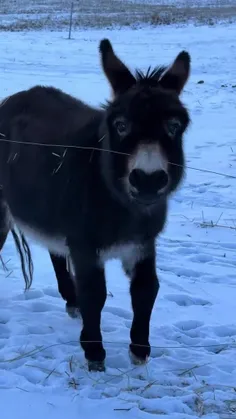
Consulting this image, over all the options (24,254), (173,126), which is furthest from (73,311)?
(173,126)

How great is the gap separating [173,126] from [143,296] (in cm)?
111

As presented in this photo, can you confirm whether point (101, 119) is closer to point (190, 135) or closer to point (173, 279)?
point (173, 279)

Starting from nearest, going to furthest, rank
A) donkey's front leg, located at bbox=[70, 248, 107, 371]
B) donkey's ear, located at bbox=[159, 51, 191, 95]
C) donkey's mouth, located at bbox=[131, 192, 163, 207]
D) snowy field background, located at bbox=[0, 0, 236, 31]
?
donkey's mouth, located at bbox=[131, 192, 163, 207], donkey's ear, located at bbox=[159, 51, 191, 95], donkey's front leg, located at bbox=[70, 248, 107, 371], snowy field background, located at bbox=[0, 0, 236, 31]

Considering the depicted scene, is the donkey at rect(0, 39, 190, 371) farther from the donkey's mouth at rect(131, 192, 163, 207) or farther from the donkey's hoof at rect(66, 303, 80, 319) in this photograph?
the donkey's hoof at rect(66, 303, 80, 319)

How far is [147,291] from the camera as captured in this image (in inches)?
130

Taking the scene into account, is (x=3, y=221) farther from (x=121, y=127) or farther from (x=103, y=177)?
(x=121, y=127)

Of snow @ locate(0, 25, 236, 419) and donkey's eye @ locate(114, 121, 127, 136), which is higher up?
donkey's eye @ locate(114, 121, 127, 136)

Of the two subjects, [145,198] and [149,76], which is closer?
[145,198]

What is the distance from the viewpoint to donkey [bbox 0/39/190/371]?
2.65m

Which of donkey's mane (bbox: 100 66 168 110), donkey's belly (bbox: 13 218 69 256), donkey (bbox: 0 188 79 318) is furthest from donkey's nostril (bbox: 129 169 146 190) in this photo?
donkey (bbox: 0 188 79 318)

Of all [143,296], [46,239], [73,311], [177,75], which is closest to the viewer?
[177,75]

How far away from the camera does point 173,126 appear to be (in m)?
2.71

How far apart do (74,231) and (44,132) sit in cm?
76

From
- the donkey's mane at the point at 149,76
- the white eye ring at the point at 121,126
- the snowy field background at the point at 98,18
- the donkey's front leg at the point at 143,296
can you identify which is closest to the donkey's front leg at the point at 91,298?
the donkey's front leg at the point at 143,296
